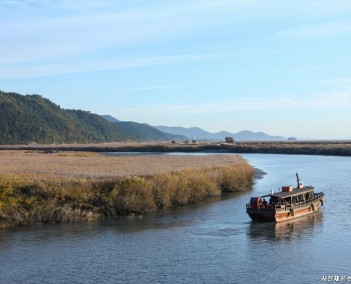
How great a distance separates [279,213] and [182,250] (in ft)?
35.7

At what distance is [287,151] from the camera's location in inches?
5871

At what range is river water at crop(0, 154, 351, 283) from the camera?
23.7m

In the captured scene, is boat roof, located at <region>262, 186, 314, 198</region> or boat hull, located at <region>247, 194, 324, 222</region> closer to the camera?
boat hull, located at <region>247, 194, 324, 222</region>

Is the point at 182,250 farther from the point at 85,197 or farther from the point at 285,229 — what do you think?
the point at 85,197

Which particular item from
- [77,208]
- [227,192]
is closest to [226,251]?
[77,208]

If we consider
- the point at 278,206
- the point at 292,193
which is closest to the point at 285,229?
the point at 278,206

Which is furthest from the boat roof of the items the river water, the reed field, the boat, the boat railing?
the reed field

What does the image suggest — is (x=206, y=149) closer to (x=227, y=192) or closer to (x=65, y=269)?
(x=227, y=192)

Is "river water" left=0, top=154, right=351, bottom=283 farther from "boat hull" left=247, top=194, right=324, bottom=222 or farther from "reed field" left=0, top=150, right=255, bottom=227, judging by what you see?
"reed field" left=0, top=150, right=255, bottom=227

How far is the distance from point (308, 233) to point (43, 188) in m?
18.1

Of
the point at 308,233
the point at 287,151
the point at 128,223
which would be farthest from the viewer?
the point at 287,151

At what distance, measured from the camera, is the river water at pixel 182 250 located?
23.7 meters

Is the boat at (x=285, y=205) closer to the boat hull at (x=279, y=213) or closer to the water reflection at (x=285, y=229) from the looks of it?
the boat hull at (x=279, y=213)

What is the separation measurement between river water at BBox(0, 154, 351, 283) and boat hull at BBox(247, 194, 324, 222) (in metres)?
→ 0.57
